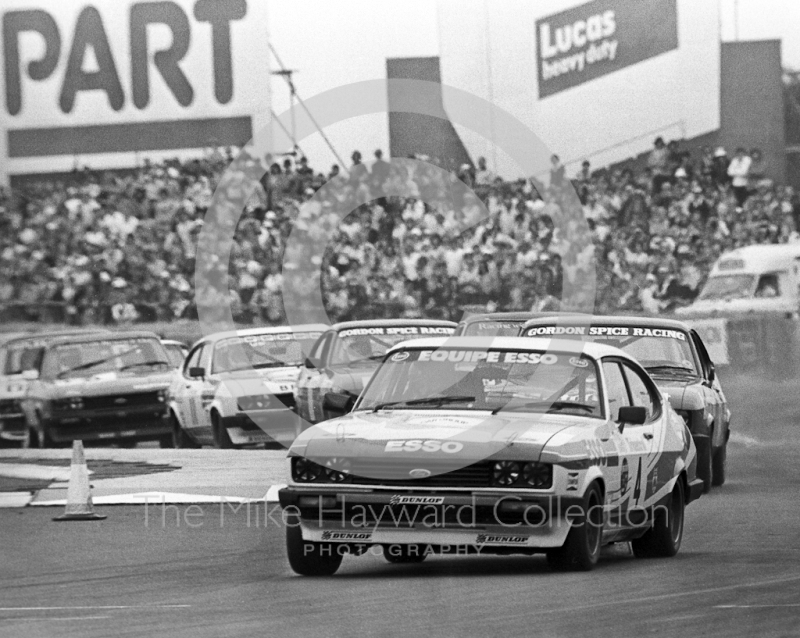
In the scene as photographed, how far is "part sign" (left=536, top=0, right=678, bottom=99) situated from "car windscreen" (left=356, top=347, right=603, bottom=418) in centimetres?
2224

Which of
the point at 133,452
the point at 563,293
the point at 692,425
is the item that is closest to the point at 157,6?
the point at 563,293

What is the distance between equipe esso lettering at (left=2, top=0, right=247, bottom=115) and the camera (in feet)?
108

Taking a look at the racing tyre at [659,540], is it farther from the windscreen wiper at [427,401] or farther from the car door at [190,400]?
the car door at [190,400]

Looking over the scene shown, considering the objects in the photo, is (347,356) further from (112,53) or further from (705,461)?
(112,53)

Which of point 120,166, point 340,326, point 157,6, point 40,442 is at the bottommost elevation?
point 40,442

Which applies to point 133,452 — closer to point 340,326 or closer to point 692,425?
point 340,326

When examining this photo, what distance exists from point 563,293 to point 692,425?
15620 millimetres

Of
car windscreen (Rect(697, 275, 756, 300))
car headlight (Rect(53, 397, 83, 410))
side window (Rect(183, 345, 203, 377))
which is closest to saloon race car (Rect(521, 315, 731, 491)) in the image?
side window (Rect(183, 345, 203, 377))

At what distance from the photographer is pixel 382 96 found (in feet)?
104

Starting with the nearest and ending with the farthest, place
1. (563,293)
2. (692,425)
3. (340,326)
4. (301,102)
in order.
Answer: (692,425) < (340,326) < (563,293) < (301,102)

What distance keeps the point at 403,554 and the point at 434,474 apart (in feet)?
3.33

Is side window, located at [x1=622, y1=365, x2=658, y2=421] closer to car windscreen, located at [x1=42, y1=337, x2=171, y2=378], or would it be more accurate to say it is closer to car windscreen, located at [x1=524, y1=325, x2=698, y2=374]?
car windscreen, located at [x1=524, y1=325, x2=698, y2=374]

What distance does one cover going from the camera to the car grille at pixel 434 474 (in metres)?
9.05

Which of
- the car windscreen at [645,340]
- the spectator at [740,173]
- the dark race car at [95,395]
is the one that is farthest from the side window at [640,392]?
the spectator at [740,173]
